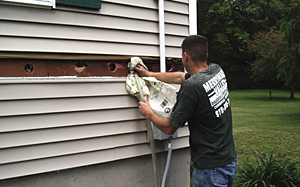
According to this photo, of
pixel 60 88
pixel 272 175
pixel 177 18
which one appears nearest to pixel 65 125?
pixel 60 88

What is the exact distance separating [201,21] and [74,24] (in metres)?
31.1

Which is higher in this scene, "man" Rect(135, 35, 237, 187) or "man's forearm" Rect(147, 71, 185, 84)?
"man's forearm" Rect(147, 71, 185, 84)

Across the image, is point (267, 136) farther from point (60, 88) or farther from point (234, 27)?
point (234, 27)

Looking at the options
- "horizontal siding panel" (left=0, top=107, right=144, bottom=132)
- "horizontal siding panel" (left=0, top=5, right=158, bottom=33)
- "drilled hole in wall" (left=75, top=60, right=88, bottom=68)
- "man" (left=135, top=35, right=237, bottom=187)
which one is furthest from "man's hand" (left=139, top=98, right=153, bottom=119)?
"horizontal siding panel" (left=0, top=5, right=158, bottom=33)

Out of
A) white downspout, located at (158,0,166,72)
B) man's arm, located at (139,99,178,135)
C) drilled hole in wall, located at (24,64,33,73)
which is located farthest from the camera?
white downspout, located at (158,0,166,72)

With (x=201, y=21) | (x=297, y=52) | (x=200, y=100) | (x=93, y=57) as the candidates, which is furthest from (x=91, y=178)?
(x=201, y=21)

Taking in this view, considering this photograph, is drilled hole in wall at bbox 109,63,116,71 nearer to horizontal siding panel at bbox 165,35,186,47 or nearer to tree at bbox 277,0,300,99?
horizontal siding panel at bbox 165,35,186,47

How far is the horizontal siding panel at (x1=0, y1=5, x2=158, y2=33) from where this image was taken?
226 cm

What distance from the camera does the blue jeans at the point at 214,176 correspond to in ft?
6.52

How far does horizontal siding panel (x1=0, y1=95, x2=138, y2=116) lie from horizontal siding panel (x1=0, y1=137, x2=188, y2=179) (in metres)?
0.45

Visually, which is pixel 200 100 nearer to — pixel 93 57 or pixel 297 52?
pixel 93 57

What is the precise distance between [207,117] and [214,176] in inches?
17.8

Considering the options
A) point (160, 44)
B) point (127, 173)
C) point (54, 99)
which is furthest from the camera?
point (160, 44)

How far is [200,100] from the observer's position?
77.5 inches
